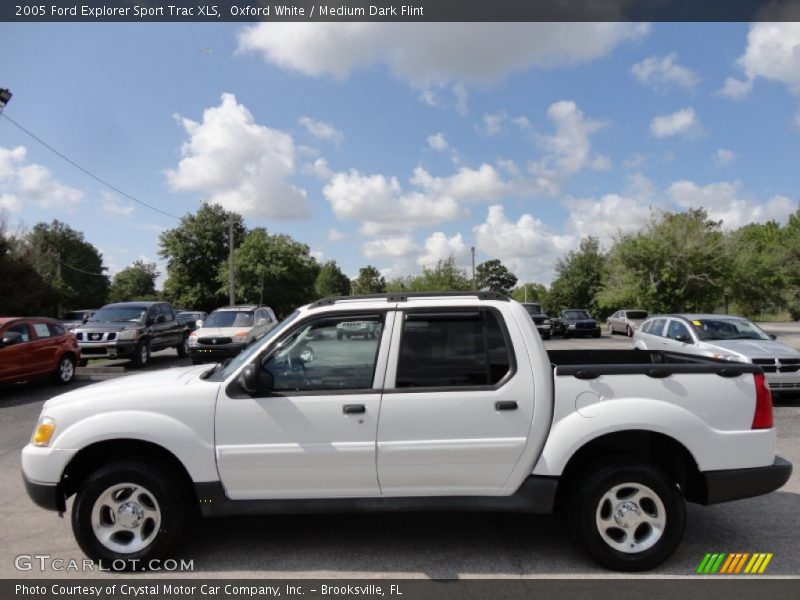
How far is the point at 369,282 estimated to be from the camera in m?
120

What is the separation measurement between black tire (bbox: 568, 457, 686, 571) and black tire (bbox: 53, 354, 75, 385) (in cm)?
1212

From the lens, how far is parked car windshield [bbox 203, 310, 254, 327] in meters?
15.7

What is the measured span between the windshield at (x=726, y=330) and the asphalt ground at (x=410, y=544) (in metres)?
6.18

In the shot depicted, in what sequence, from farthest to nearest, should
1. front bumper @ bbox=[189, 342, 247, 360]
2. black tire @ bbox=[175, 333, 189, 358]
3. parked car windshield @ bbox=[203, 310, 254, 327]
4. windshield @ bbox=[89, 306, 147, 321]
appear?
black tire @ bbox=[175, 333, 189, 358], windshield @ bbox=[89, 306, 147, 321], parked car windshield @ bbox=[203, 310, 254, 327], front bumper @ bbox=[189, 342, 247, 360]

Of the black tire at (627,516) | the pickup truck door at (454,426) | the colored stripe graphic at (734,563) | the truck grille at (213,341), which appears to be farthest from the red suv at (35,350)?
the colored stripe graphic at (734,563)

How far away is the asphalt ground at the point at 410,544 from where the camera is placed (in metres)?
3.67

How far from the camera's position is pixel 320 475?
3656 millimetres

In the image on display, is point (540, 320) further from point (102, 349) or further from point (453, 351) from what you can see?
point (453, 351)

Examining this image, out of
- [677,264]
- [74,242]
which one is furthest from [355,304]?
[74,242]

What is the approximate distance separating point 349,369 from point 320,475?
714 mm

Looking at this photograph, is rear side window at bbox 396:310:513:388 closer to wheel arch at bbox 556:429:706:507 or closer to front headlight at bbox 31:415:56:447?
wheel arch at bbox 556:429:706:507

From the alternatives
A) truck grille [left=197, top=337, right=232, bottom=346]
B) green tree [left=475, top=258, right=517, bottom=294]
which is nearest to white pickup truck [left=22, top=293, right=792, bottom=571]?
truck grille [left=197, top=337, right=232, bottom=346]
